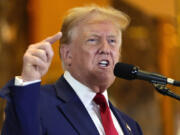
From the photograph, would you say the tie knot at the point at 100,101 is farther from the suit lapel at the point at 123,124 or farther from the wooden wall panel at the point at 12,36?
the wooden wall panel at the point at 12,36

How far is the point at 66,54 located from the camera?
265 cm

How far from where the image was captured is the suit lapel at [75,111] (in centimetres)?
224

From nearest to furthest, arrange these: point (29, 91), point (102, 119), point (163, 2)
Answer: point (29, 91) < point (102, 119) < point (163, 2)

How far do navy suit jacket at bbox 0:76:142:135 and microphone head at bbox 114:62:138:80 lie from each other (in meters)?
0.38

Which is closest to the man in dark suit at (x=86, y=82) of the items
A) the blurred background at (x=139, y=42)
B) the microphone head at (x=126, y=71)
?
the microphone head at (x=126, y=71)

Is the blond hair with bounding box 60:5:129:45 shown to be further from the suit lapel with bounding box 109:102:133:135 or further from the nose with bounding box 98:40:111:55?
the suit lapel with bounding box 109:102:133:135

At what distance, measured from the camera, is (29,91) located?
5.85 feet

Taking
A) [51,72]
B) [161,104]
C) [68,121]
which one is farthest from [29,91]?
[161,104]

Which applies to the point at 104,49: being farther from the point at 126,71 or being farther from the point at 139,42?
the point at 139,42

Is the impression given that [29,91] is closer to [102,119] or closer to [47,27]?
→ [102,119]

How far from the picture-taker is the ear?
104 inches

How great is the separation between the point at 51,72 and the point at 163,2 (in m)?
1.66

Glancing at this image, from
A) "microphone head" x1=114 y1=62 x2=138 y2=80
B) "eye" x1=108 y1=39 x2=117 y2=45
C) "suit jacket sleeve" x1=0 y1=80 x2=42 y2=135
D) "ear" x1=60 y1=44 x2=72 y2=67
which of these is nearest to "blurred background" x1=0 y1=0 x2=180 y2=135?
"ear" x1=60 y1=44 x2=72 y2=67

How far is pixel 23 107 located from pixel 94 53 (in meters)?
0.84
